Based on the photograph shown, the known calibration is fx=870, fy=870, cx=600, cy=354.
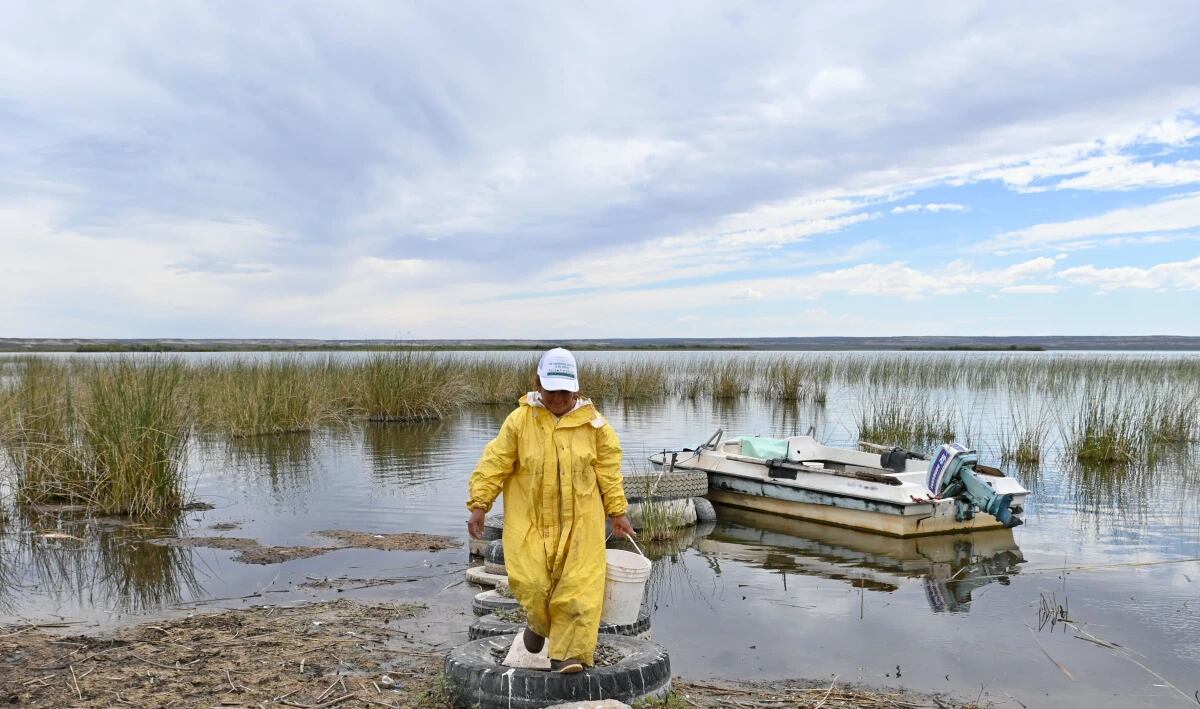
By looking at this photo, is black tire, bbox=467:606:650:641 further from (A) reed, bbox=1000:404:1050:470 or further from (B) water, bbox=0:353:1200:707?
(A) reed, bbox=1000:404:1050:470

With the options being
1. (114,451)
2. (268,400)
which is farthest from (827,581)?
(268,400)

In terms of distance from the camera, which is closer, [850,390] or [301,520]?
[301,520]

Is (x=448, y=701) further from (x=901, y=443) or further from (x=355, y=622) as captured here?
(x=901, y=443)

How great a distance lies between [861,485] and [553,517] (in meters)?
6.14

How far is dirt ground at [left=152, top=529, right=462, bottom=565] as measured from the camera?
788 centimetres

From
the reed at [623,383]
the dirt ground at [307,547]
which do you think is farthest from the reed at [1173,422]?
the reed at [623,383]

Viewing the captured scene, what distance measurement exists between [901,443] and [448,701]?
1239 centimetres

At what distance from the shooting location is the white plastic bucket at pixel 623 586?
4391 mm

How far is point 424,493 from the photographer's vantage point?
36.9 feet

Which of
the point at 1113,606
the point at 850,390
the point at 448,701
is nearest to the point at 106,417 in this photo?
the point at 448,701

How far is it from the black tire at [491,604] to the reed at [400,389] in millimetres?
14239

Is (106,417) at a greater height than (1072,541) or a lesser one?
greater

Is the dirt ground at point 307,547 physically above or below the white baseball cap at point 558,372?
below

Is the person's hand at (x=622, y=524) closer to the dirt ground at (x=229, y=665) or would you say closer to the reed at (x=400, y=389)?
the dirt ground at (x=229, y=665)
